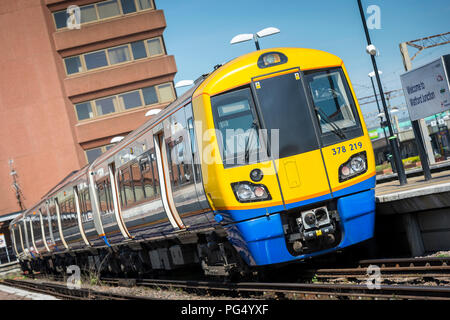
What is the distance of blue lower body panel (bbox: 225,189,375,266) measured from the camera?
7.94m

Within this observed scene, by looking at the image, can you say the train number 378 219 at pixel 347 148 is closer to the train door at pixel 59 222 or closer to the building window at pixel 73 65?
the train door at pixel 59 222

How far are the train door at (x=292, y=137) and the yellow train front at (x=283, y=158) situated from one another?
1 centimetres

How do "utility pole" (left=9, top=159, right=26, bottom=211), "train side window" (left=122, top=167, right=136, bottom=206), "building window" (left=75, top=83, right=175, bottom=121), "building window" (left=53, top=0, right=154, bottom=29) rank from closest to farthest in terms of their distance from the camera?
"train side window" (left=122, top=167, right=136, bottom=206) < "utility pole" (left=9, top=159, right=26, bottom=211) < "building window" (left=75, top=83, right=175, bottom=121) < "building window" (left=53, top=0, right=154, bottom=29)

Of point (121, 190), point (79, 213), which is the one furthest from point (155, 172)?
point (79, 213)

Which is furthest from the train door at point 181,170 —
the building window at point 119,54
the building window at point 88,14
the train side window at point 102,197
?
the building window at point 88,14

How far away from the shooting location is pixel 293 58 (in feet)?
28.0

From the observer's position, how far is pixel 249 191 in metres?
7.96

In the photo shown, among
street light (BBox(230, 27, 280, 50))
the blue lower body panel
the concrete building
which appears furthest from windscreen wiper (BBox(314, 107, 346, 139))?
the concrete building

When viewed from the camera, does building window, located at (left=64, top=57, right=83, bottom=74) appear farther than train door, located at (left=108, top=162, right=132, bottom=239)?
Yes

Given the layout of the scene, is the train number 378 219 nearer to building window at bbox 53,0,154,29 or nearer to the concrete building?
the concrete building

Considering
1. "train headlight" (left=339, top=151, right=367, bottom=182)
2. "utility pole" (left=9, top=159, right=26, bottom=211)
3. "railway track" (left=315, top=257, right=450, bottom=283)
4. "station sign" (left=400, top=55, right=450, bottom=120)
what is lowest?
"railway track" (left=315, top=257, right=450, bottom=283)

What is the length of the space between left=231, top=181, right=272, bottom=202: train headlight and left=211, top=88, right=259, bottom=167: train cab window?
1.03 feet

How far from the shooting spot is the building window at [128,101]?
39.5m

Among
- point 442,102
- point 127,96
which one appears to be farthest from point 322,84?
point 127,96
